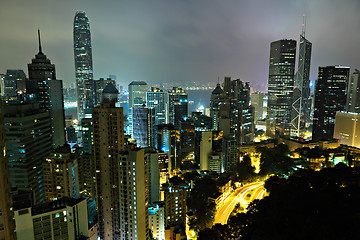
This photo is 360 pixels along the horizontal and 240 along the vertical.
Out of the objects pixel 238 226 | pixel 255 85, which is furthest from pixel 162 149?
pixel 255 85

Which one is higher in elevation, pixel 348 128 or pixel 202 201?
pixel 348 128

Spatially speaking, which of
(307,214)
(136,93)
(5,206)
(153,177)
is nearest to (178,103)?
→ (136,93)

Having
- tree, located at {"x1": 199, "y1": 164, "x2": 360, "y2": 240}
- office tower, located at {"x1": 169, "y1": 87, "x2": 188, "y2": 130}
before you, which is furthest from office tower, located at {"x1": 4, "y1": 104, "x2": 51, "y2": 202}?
office tower, located at {"x1": 169, "y1": 87, "x2": 188, "y2": 130}

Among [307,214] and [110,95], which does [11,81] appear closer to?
[110,95]

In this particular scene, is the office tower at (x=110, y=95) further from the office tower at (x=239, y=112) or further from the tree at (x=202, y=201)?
the office tower at (x=239, y=112)

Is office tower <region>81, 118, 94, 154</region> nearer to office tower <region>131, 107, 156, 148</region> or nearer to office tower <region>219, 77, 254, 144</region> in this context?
Answer: office tower <region>131, 107, 156, 148</region>

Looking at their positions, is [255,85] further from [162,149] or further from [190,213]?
[190,213]

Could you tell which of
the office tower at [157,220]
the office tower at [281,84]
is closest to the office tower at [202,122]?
the office tower at [281,84]
